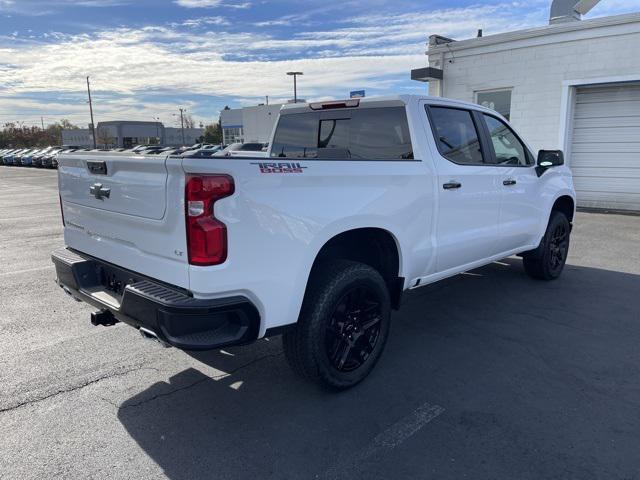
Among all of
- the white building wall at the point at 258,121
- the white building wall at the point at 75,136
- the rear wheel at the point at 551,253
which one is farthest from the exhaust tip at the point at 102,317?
the white building wall at the point at 75,136

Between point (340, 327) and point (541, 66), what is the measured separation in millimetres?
12118

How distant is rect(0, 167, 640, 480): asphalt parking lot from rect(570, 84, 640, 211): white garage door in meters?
8.76

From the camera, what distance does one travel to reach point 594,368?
12.5 feet

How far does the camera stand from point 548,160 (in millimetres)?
5367

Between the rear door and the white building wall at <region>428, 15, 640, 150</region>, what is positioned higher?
the white building wall at <region>428, 15, 640, 150</region>

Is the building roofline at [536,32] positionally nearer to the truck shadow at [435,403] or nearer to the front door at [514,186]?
the front door at [514,186]

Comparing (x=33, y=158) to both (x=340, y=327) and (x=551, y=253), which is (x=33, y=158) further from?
(x=340, y=327)

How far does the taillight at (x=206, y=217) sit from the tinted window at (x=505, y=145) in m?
3.26

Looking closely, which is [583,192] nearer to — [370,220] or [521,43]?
[521,43]

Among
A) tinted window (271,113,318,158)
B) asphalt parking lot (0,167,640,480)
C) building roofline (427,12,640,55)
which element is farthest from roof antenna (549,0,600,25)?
tinted window (271,113,318,158)

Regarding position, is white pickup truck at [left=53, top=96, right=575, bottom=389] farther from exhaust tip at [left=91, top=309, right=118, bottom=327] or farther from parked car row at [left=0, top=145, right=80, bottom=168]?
parked car row at [left=0, top=145, right=80, bottom=168]

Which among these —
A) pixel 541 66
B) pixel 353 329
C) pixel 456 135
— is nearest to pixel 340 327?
Answer: pixel 353 329

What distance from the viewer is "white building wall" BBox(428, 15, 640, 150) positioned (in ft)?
38.5

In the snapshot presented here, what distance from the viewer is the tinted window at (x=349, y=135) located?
13.3 feet
